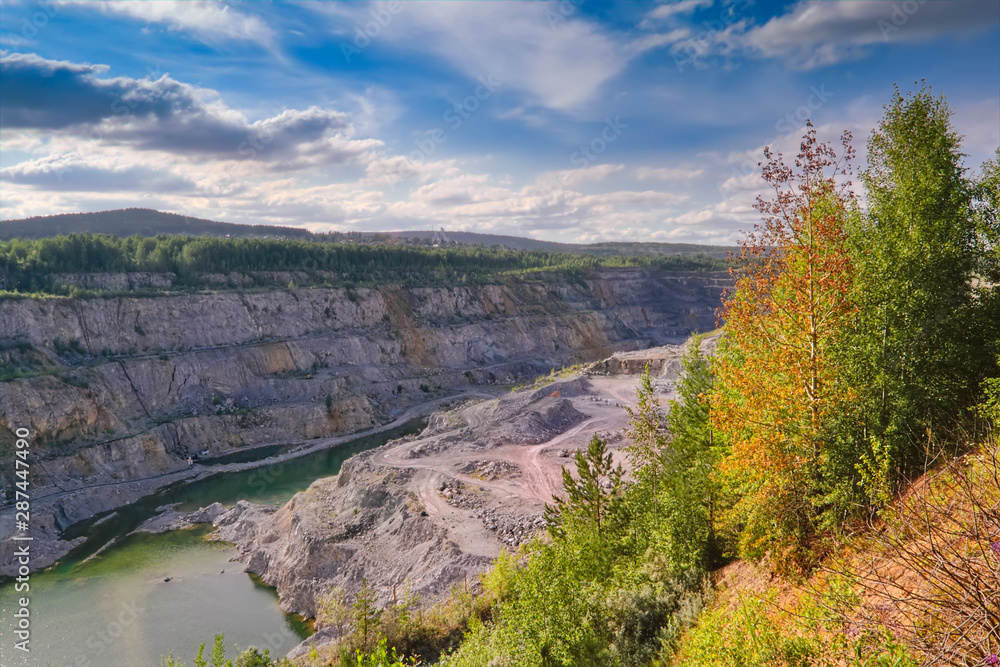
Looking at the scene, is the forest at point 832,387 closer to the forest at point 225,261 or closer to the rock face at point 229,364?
the rock face at point 229,364

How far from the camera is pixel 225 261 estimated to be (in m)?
75.3

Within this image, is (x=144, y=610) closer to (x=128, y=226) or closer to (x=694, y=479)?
(x=694, y=479)

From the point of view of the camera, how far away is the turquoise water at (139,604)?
81.7 ft

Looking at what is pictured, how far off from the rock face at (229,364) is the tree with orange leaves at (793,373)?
22.2m

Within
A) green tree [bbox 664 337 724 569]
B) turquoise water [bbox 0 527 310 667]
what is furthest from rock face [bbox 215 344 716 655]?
green tree [bbox 664 337 724 569]

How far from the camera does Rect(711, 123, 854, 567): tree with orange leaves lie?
10923 millimetres

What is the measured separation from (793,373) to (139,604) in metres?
31.9

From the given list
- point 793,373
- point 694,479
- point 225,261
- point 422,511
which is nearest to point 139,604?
point 422,511

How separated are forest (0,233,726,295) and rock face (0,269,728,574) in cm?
353

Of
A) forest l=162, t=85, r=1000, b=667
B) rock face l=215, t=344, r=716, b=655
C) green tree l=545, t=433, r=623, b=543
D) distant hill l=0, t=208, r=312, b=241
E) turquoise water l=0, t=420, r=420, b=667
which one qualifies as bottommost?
turquoise water l=0, t=420, r=420, b=667

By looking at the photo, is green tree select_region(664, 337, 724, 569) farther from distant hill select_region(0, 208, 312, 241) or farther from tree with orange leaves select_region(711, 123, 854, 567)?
distant hill select_region(0, 208, 312, 241)

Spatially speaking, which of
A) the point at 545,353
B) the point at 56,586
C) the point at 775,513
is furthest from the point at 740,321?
the point at 545,353

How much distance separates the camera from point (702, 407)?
16.3m

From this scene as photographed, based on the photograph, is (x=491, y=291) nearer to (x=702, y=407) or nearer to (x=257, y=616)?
(x=257, y=616)
